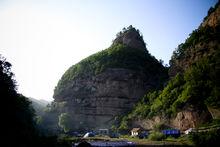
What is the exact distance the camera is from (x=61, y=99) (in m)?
112

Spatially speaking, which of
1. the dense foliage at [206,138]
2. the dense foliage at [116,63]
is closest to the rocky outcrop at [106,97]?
the dense foliage at [116,63]

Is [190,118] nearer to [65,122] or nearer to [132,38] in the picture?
[65,122]

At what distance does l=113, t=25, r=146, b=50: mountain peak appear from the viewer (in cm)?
12261

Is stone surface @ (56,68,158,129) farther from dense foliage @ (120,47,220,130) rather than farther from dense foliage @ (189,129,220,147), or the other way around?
dense foliage @ (189,129,220,147)

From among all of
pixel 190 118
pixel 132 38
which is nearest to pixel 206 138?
pixel 190 118

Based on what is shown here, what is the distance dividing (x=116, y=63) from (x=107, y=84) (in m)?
10.5

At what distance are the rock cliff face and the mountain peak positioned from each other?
0.82 m

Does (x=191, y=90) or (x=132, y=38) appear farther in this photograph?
(x=132, y=38)

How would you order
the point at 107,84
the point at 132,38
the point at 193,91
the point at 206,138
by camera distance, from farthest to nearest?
1. the point at 132,38
2. the point at 107,84
3. the point at 193,91
4. the point at 206,138

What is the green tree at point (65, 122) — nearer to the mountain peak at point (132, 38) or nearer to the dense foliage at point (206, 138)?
the mountain peak at point (132, 38)

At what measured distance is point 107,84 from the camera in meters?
101

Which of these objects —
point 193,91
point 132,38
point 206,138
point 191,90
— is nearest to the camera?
point 206,138

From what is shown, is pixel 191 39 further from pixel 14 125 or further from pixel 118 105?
pixel 14 125

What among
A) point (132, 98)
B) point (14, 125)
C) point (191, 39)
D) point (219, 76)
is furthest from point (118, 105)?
point (14, 125)
